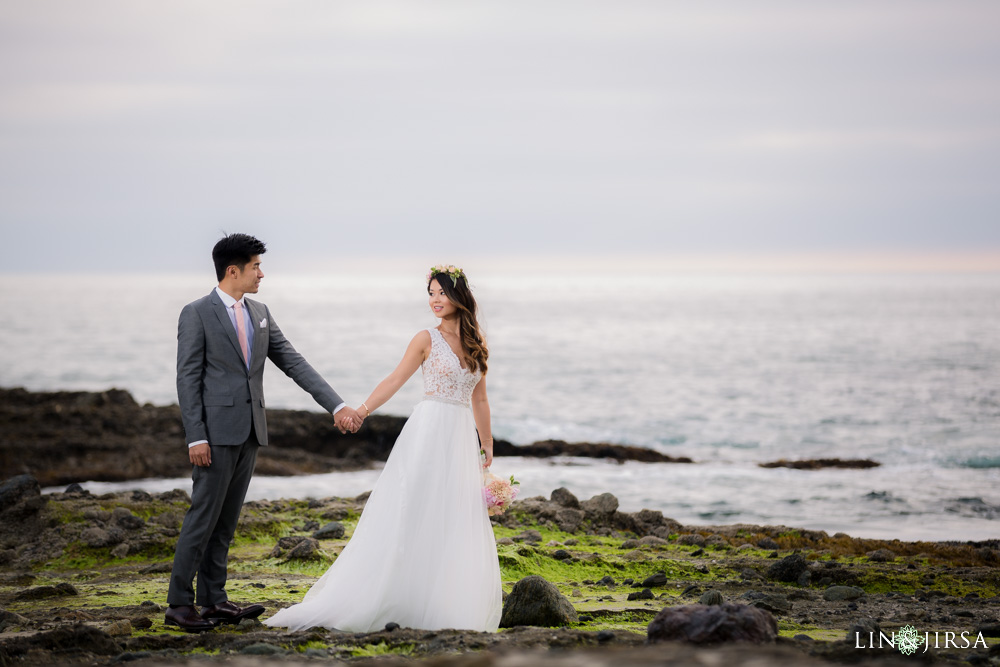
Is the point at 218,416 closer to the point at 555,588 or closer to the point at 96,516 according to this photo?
the point at 555,588

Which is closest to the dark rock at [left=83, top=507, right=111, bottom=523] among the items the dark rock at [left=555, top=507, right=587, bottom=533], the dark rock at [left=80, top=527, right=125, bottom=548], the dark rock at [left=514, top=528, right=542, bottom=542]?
the dark rock at [left=80, top=527, right=125, bottom=548]

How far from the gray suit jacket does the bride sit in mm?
938

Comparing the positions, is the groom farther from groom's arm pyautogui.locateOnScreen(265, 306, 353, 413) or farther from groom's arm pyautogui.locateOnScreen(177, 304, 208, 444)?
groom's arm pyautogui.locateOnScreen(265, 306, 353, 413)

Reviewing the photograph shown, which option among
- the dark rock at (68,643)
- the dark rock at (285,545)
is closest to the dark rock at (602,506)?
the dark rock at (285,545)

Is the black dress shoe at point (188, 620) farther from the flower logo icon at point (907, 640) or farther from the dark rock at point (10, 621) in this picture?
the flower logo icon at point (907, 640)

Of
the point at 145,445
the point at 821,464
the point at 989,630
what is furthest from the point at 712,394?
the point at 989,630

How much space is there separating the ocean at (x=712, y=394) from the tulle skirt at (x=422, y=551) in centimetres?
116

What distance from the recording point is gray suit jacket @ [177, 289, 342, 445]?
616cm

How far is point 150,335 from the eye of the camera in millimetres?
66875

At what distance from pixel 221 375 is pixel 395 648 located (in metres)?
2.47

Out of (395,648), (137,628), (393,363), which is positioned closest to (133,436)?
(137,628)

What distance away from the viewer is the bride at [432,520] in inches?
238

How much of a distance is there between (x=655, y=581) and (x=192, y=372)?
16.4 ft

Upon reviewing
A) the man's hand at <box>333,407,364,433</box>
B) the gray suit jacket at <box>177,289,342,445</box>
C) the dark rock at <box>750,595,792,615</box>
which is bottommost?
the dark rock at <box>750,595,792,615</box>
